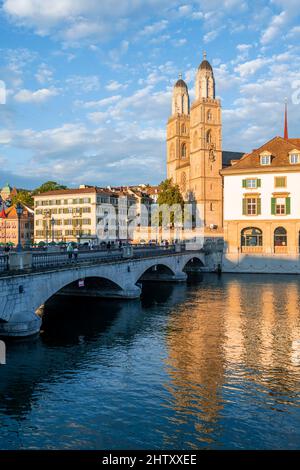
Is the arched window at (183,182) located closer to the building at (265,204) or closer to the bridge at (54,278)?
the building at (265,204)

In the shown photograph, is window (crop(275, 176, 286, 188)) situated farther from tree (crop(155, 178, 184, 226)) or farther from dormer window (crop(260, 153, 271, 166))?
tree (crop(155, 178, 184, 226))

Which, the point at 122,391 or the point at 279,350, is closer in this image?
the point at 122,391

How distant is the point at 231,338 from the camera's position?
88.6ft

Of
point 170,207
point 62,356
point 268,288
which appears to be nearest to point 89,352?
point 62,356

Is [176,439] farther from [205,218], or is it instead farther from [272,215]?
[205,218]

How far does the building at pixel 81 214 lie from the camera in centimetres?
11300

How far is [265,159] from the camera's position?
224 ft

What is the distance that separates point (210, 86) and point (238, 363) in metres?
88.2

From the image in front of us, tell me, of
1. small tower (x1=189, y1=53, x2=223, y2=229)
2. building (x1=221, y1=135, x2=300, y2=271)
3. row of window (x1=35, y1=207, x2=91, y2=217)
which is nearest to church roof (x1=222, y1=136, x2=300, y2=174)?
building (x1=221, y1=135, x2=300, y2=271)

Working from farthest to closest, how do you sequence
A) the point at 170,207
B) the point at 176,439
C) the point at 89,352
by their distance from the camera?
the point at 170,207 → the point at 89,352 → the point at 176,439

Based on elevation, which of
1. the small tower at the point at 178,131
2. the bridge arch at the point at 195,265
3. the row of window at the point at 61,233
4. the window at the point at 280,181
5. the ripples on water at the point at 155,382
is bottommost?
the ripples on water at the point at 155,382

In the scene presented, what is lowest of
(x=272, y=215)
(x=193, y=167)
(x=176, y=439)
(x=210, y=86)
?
(x=176, y=439)

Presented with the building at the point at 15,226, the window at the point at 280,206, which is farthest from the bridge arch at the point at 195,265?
the building at the point at 15,226

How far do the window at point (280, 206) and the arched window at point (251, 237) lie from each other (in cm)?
400
